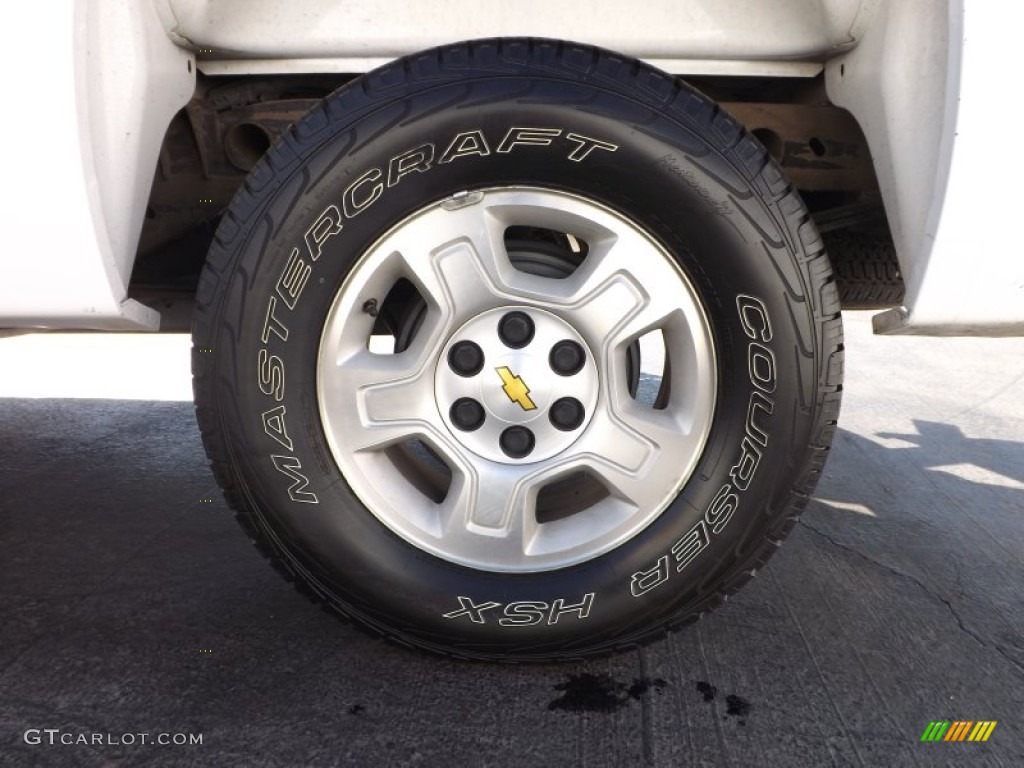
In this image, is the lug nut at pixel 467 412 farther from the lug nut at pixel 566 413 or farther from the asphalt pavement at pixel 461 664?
the asphalt pavement at pixel 461 664

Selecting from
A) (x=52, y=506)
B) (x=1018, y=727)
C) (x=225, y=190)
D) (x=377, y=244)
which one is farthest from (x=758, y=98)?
(x=52, y=506)

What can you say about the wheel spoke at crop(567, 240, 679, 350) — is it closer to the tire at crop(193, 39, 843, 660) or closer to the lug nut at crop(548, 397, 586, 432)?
the tire at crop(193, 39, 843, 660)

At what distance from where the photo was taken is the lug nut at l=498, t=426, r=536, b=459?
1456 millimetres

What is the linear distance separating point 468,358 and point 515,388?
10 cm

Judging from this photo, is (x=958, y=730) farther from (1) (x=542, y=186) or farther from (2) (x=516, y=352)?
(1) (x=542, y=186)

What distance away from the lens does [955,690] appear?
1.51 meters

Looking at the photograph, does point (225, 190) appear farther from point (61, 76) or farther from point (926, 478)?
point (926, 478)

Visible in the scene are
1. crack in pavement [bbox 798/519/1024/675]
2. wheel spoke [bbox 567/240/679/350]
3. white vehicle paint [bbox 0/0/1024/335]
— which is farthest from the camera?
crack in pavement [bbox 798/519/1024/675]

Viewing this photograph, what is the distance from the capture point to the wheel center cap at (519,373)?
1.44 meters

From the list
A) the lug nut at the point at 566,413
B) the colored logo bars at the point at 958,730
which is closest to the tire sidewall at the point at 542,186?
the lug nut at the point at 566,413

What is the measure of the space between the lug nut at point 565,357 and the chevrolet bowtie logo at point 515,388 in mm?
67

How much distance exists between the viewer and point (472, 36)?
154cm

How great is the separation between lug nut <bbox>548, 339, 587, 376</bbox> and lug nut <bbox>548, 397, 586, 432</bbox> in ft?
0.17

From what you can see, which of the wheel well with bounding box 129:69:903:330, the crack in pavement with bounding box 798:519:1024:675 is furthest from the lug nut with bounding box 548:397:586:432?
the crack in pavement with bounding box 798:519:1024:675
